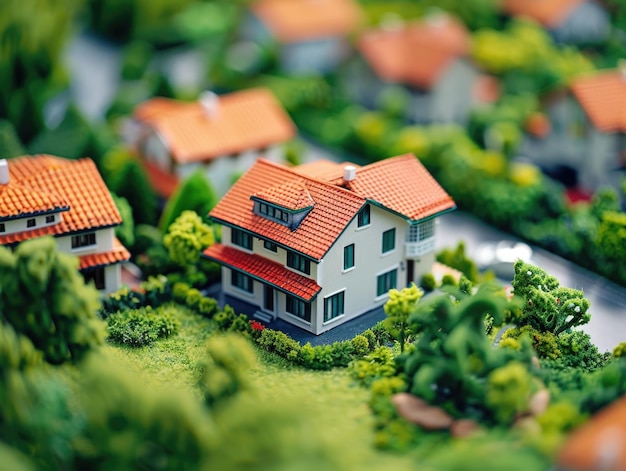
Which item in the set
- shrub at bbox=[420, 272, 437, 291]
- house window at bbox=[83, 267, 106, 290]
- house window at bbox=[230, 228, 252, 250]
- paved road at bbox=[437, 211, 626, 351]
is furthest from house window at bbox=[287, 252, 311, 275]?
paved road at bbox=[437, 211, 626, 351]

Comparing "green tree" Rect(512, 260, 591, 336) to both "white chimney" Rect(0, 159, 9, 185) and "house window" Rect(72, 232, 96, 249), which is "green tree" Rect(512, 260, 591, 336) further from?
"white chimney" Rect(0, 159, 9, 185)

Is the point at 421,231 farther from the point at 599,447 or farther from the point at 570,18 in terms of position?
the point at 570,18

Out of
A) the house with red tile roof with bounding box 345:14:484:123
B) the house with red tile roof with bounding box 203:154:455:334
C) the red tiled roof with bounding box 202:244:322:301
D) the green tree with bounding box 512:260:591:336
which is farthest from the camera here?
the house with red tile roof with bounding box 345:14:484:123

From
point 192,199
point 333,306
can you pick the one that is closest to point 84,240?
point 192,199

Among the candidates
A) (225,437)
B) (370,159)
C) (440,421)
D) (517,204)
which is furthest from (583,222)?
(225,437)

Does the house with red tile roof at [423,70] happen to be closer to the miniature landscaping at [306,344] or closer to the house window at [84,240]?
the miniature landscaping at [306,344]

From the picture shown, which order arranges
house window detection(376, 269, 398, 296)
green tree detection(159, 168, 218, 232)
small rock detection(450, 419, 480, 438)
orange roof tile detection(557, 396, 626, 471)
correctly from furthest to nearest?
green tree detection(159, 168, 218, 232) → house window detection(376, 269, 398, 296) → small rock detection(450, 419, 480, 438) → orange roof tile detection(557, 396, 626, 471)
